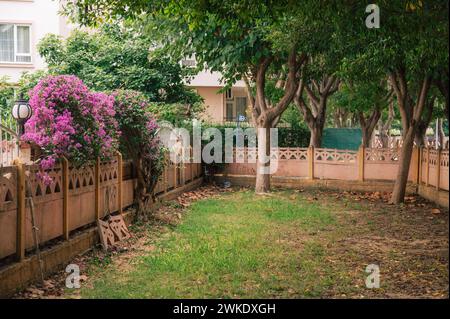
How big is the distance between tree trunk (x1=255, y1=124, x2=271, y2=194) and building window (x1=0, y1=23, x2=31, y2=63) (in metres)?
13.7

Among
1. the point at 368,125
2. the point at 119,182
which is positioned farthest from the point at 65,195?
the point at 368,125

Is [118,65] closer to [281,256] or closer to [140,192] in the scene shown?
[140,192]

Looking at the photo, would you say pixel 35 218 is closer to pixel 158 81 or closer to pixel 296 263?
pixel 296 263

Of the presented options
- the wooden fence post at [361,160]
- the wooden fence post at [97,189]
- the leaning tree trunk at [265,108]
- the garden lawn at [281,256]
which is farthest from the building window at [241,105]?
the wooden fence post at [97,189]

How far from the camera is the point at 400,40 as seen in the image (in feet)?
34.7

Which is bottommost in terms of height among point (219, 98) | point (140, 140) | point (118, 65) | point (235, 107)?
point (140, 140)

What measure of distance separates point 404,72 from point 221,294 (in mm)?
11231

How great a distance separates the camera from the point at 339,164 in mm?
19906

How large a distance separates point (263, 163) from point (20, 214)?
41.6ft

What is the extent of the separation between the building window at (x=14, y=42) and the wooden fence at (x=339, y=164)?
1210 cm

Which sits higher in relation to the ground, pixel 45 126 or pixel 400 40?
pixel 400 40

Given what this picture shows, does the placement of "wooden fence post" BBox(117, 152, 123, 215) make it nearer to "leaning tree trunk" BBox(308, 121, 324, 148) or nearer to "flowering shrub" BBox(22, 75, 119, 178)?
"flowering shrub" BBox(22, 75, 119, 178)
